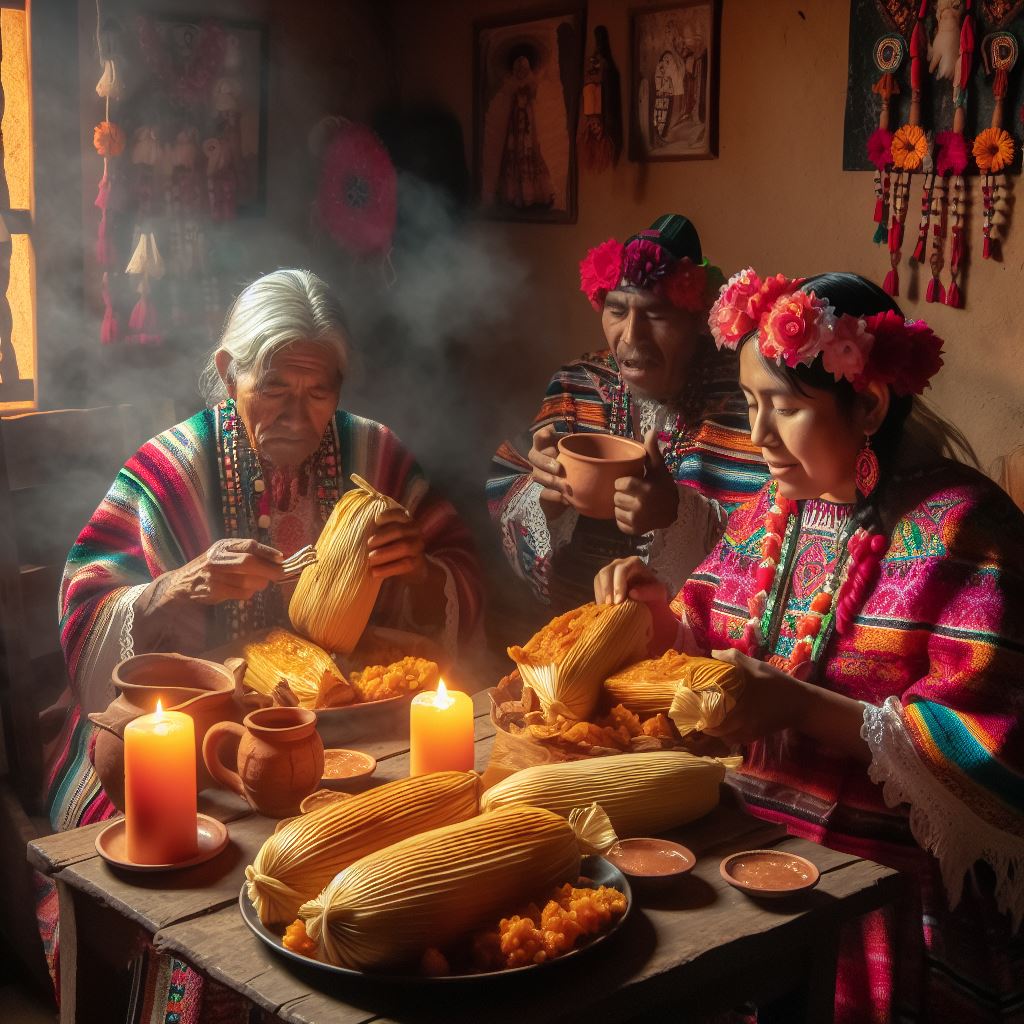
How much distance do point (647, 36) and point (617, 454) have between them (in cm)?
194

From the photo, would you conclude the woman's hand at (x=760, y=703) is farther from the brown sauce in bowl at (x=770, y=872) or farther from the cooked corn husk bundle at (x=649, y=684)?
the brown sauce in bowl at (x=770, y=872)

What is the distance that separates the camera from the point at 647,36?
467 cm

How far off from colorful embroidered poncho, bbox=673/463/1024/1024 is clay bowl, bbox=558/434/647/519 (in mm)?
826

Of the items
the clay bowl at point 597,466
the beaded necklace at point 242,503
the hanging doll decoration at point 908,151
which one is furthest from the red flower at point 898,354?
the beaded necklace at point 242,503

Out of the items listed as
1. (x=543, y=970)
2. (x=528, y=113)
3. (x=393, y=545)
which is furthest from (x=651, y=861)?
(x=528, y=113)

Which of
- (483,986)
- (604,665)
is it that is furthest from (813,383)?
(483,986)

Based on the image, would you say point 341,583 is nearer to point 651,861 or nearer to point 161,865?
point 161,865

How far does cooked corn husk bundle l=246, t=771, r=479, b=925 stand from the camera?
1.85m

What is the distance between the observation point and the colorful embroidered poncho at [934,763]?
2424 mm

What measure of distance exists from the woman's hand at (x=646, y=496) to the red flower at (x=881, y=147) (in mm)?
1193

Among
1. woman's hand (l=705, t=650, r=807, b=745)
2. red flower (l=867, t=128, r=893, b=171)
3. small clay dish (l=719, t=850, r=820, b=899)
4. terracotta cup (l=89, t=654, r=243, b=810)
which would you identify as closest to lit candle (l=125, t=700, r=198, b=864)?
terracotta cup (l=89, t=654, r=243, b=810)

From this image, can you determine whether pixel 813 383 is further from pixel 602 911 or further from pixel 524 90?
pixel 524 90

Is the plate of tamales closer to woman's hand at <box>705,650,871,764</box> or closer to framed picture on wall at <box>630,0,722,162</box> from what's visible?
woman's hand at <box>705,650,871,764</box>

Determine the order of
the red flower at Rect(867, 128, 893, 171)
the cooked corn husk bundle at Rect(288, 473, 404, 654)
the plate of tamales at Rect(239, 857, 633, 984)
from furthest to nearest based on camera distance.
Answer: the red flower at Rect(867, 128, 893, 171), the cooked corn husk bundle at Rect(288, 473, 404, 654), the plate of tamales at Rect(239, 857, 633, 984)
